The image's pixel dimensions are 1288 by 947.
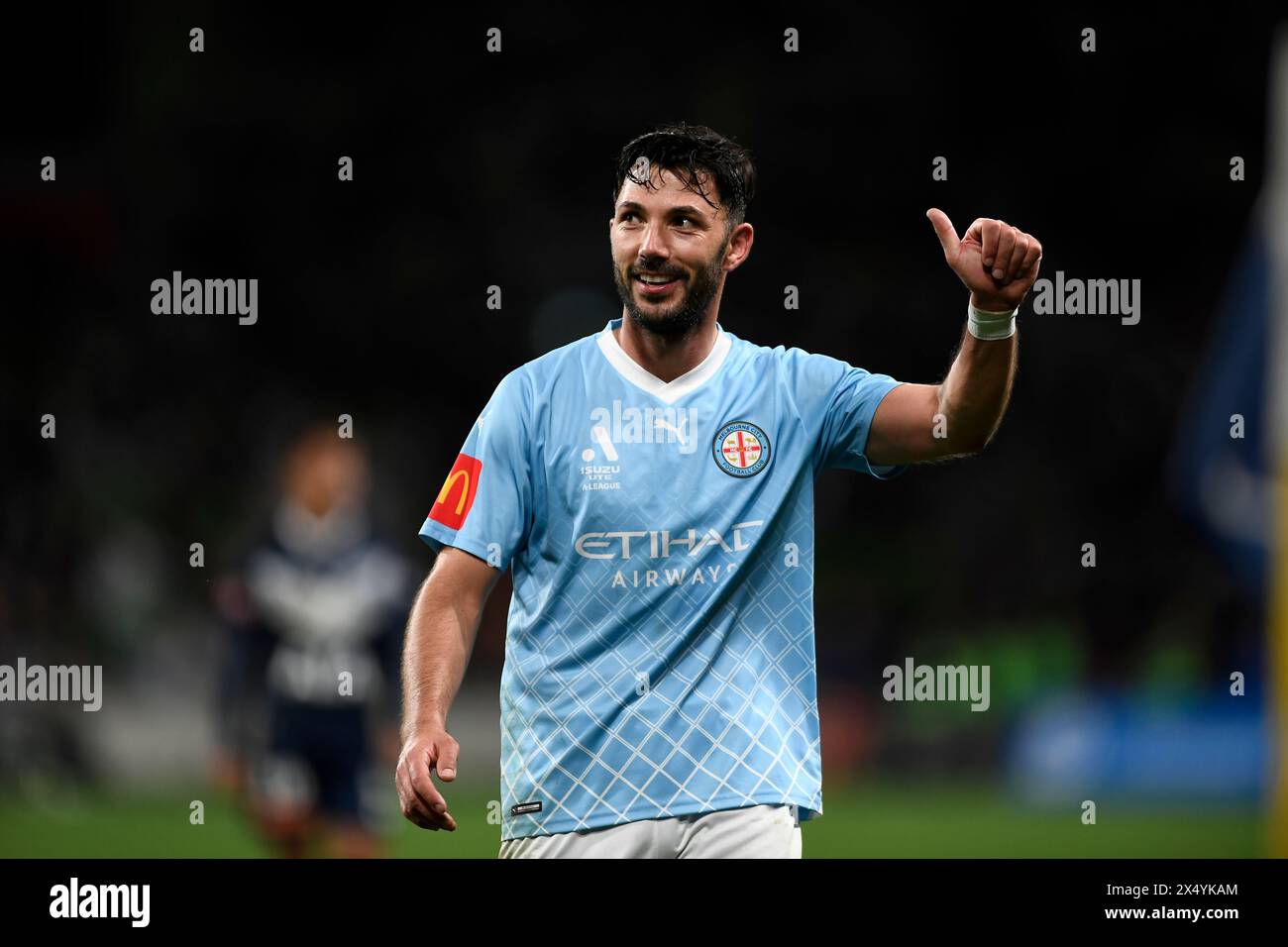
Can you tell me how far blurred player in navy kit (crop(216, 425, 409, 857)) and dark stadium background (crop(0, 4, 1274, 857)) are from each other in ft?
20.8

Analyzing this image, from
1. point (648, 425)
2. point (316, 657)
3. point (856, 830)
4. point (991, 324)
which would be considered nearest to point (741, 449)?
point (648, 425)

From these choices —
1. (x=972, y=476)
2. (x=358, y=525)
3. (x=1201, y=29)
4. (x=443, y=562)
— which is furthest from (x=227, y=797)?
(x=1201, y=29)

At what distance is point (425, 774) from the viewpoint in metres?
4.39

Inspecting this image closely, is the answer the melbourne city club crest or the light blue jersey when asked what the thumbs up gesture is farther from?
the melbourne city club crest

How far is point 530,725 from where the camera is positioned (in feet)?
15.9

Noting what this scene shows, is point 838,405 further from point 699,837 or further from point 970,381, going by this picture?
point 699,837

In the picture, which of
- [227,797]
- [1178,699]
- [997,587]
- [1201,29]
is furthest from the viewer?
[1201,29]

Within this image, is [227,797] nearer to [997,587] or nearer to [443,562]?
[997,587]

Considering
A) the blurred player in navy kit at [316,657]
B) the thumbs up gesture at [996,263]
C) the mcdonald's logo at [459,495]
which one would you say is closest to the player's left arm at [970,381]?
the thumbs up gesture at [996,263]

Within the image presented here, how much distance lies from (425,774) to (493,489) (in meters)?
0.82

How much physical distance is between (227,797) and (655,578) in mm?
9676

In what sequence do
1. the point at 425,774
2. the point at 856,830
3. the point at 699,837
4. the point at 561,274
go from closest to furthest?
1. the point at 425,774
2. the point at 699,837
3. the point at 856,830
4. the point at 561,274

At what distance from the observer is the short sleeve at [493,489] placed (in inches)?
191

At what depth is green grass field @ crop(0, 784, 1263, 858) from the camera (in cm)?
1144
